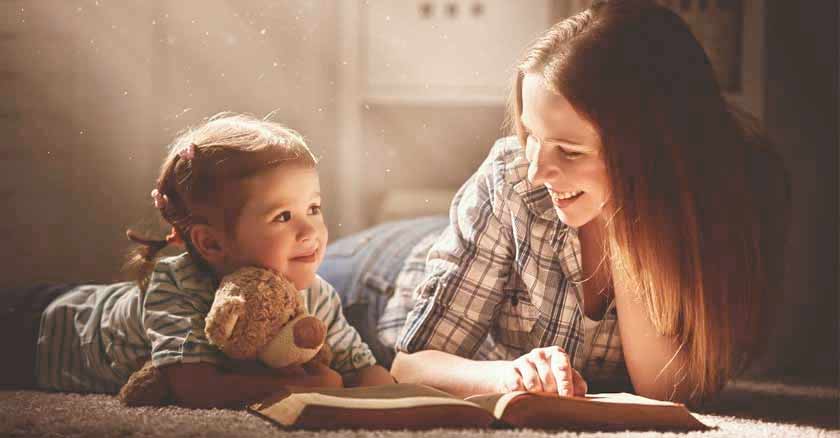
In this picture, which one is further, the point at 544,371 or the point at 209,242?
the point at 209,242

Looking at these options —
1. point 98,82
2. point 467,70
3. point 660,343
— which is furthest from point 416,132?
point 660,343

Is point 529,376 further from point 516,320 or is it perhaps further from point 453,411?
point 516,320

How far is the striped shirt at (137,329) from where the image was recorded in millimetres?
1034

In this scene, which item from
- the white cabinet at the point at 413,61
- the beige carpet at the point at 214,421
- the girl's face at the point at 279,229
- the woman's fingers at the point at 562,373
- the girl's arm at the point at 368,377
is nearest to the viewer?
the beige carpet at the point at 214,421

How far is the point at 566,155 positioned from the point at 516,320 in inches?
12.3

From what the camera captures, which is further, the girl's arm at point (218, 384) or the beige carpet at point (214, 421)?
the girl's arm at point (218, 384)

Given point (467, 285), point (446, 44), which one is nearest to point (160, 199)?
point (467, 285)

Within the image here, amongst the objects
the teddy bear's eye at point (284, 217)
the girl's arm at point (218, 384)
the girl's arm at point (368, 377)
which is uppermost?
the teddy bear's eye at point (284, 217)

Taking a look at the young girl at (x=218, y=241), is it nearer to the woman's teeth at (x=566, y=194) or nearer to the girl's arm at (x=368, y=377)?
the girl's arm at (x=368, y=377)

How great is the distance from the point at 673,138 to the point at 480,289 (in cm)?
32

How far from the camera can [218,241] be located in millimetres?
1069

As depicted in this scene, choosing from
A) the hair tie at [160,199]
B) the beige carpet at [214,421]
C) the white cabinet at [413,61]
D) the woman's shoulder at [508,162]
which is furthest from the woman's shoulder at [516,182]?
the white cabinet at [413,61]

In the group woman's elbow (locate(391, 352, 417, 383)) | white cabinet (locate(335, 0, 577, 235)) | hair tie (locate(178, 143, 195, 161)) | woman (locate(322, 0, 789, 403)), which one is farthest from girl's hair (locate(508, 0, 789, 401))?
white cabinet (locate(335, 0, 577, 235))

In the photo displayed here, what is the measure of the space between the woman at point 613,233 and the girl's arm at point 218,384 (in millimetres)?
202
